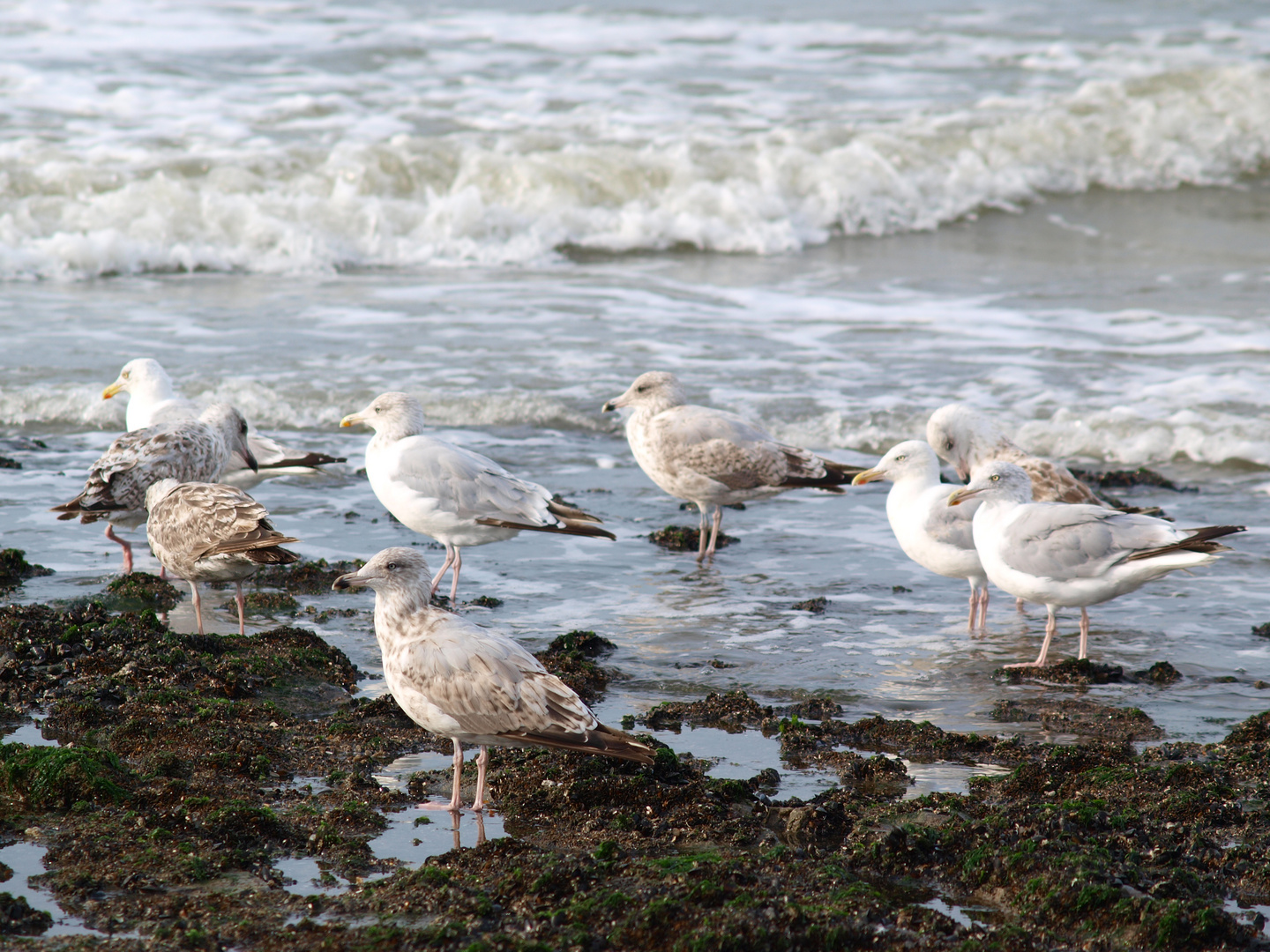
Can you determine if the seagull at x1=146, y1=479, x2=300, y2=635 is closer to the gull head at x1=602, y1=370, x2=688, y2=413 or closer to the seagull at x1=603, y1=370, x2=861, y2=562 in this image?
the seagull at x1=603, y1=370, x2=861, y2=562

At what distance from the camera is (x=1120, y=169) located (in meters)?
19.5

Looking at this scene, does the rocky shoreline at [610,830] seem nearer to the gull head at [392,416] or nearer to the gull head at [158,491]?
the gull head at [158,491]

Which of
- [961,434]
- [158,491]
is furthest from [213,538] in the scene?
[961,434]

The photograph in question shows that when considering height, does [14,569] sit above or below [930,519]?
below

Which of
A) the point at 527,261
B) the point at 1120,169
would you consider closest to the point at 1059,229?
the point at 1120,169

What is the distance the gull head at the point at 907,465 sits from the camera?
23.1ft

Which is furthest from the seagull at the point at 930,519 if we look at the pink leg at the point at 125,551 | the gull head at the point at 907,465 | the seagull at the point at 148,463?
the pink leg at the point at 125,551

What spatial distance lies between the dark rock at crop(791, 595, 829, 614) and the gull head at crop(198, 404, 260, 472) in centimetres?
337

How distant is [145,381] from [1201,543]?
6.37 m

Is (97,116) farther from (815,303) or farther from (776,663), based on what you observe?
(776,663)

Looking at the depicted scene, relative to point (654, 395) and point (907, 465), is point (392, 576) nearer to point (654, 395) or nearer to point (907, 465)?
point (907, 465)

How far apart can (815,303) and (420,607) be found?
9268 millimetres

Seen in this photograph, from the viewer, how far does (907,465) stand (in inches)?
277

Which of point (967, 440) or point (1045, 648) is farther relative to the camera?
point (967, 440)
